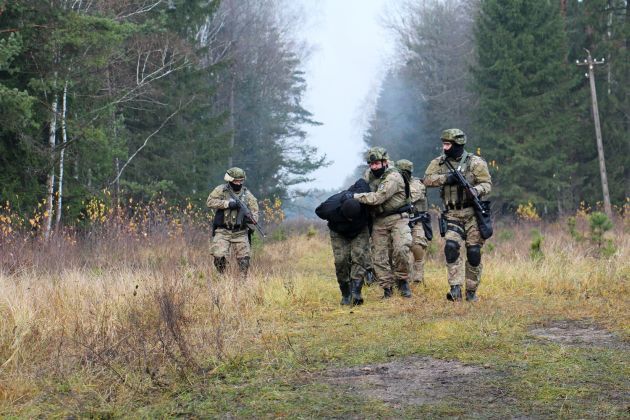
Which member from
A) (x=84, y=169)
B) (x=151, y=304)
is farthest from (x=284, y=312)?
(x=84, y=169)

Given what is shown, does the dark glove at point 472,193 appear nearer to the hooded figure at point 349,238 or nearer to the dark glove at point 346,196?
the hooded figure at point 349,238

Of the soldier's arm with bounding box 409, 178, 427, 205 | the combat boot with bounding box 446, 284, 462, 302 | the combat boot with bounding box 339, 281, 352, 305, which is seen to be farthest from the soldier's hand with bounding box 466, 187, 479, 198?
the soldier's arm with bounding box 409, 178, 427, 205

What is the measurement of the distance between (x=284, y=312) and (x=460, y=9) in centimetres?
3651

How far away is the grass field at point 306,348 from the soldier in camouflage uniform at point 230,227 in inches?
53.3

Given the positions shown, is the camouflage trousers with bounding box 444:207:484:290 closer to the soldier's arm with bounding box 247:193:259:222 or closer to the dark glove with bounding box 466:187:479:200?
the dark glove with bounding box 466:187:479:200

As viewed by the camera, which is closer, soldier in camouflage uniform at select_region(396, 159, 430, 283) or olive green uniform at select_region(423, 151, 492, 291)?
olive green uniform at select_region(423, 151, 492, 291)

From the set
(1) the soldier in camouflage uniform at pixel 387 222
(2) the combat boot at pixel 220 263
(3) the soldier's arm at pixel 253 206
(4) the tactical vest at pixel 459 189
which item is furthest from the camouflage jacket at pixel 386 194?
(2) the combat boot at pixel 220 263

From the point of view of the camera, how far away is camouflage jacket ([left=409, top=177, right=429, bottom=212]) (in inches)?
444

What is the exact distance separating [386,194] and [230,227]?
10.6ft

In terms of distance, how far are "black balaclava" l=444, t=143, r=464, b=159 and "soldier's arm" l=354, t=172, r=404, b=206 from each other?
2.10 feet

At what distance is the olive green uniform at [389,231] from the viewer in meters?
9.16

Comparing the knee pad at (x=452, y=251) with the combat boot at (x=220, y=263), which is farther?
the combat boot at (x=220, y=263)

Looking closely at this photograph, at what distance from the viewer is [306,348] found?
20.8 ft

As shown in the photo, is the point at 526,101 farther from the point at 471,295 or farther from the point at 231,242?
the point at 471,295
